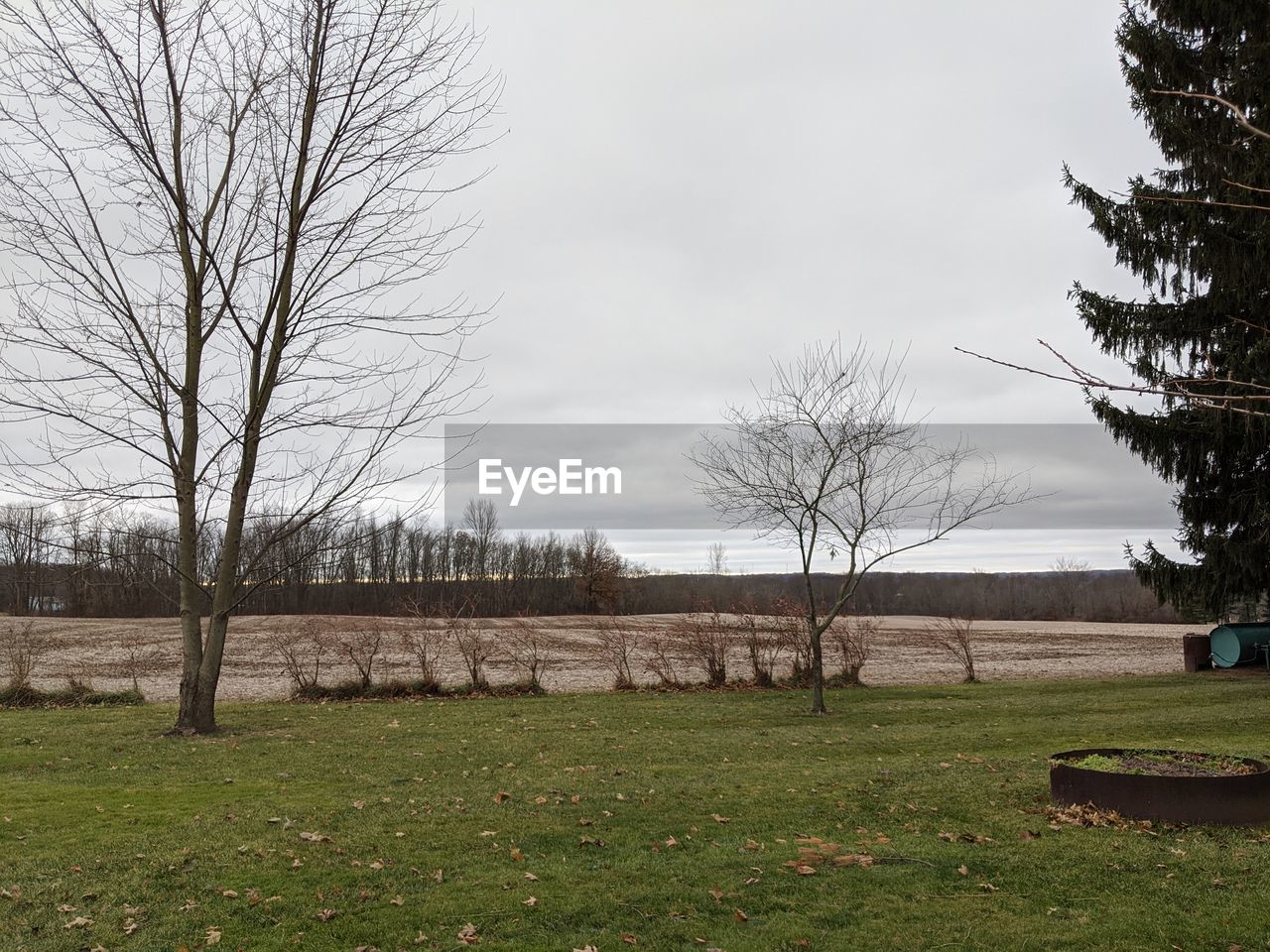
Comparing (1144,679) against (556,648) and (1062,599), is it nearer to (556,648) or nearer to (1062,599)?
(556,648)

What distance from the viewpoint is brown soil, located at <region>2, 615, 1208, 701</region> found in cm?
2127

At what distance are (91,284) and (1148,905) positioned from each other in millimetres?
12623

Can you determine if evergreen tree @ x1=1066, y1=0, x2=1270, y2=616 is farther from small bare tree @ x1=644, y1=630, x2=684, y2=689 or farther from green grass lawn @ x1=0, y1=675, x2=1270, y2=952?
small bare tree @ x1=644, y1=630, x2=684, y2=689

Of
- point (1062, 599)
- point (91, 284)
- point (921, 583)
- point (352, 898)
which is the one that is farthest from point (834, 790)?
point (921, 583)

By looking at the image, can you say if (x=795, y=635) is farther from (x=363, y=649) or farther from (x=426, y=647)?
(x=363, y=649)

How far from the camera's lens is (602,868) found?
5.54 m

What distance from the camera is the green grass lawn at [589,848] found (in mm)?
4539

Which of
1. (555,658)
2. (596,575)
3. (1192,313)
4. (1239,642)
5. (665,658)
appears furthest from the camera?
(596,575)

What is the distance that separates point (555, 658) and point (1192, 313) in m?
19.8

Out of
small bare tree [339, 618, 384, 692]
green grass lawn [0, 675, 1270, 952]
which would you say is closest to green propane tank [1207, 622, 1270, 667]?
green grass lawn [0, 675, 1270, 952]

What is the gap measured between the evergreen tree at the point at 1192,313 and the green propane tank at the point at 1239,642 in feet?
9.95

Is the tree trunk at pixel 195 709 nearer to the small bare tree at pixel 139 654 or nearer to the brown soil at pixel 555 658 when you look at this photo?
the brown soil at pixel 555 658

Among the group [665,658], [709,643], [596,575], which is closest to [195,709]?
[665,658]

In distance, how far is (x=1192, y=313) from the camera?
15.4 m
